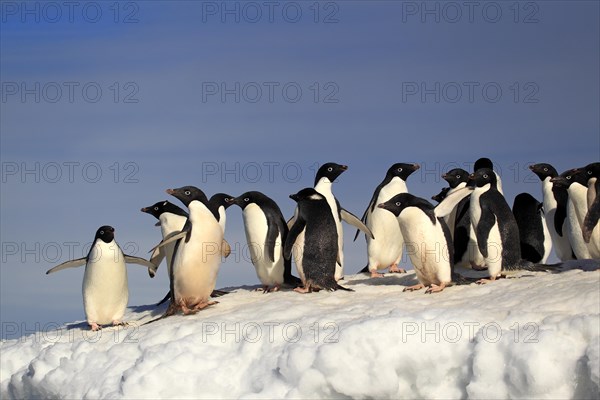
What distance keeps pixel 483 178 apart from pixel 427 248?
1.23 m

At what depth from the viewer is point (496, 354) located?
7949mm

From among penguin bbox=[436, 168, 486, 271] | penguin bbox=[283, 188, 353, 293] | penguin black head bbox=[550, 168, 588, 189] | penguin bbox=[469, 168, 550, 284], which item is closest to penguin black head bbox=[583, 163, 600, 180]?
penguin black head bbox=[550, 168, 588, 189]

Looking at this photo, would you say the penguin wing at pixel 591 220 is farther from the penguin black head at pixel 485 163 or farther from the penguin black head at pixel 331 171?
the penguin black head at pixel 331 171

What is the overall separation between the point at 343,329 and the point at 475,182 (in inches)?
126

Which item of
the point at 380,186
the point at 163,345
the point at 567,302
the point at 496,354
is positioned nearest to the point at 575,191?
the point at 380,186

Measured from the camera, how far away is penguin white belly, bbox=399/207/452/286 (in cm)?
1030

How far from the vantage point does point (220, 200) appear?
11.8 m

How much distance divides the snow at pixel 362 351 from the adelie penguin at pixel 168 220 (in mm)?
1437

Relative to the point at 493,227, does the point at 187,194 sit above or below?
above

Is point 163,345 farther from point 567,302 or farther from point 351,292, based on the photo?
point 567,302

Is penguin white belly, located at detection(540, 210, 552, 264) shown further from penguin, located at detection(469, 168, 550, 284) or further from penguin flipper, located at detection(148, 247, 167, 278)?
penguin flipper, located at detection(148, 247, 167, 278)

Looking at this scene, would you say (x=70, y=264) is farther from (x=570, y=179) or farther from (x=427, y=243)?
(x=570, y=179)

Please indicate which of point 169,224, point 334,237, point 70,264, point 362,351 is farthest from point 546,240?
point 70,264

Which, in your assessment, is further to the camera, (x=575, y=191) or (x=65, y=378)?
(x=575, y=191)
